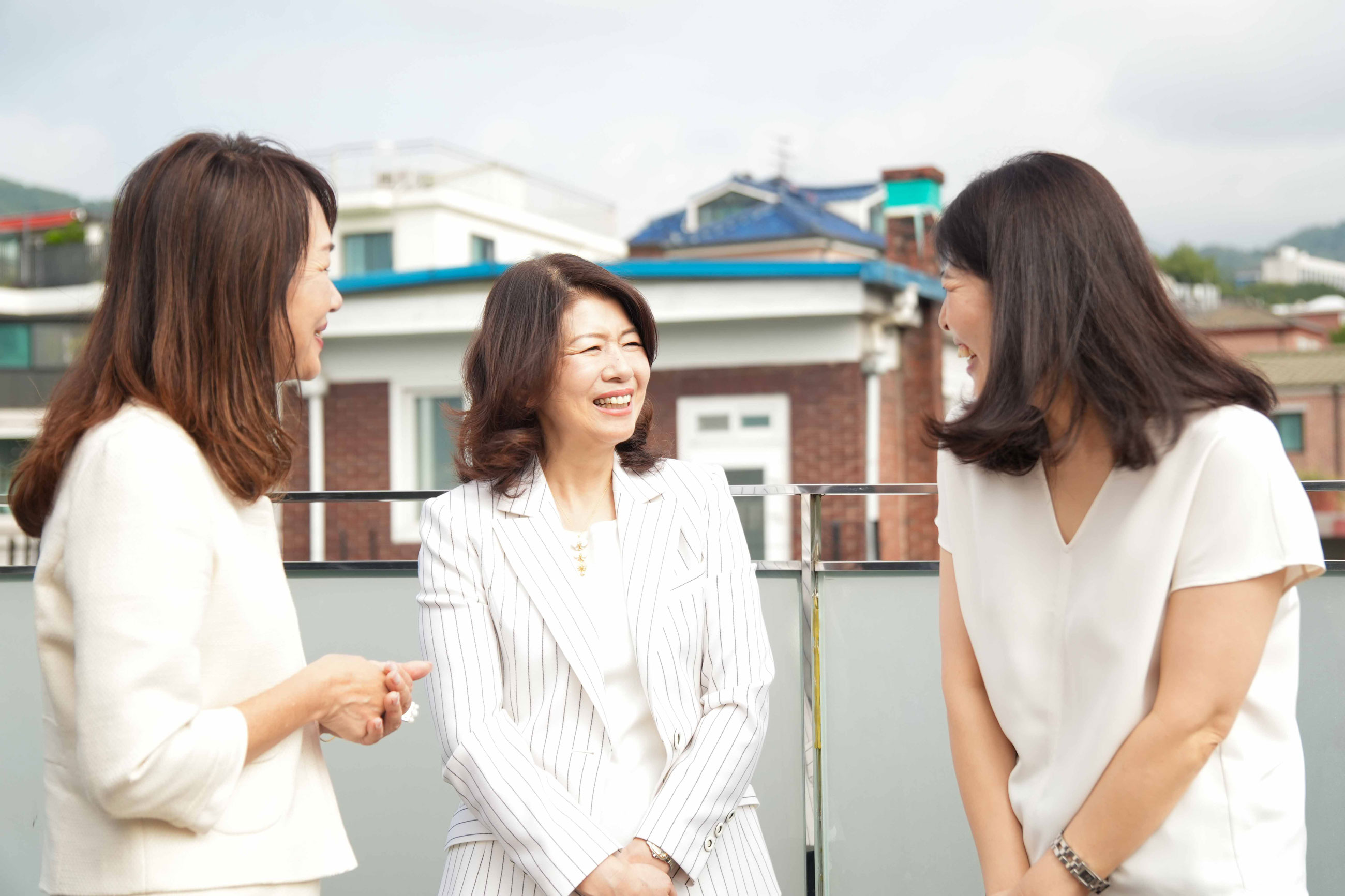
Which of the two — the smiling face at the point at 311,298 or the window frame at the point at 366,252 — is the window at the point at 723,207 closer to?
the window frame at the point at 366,252

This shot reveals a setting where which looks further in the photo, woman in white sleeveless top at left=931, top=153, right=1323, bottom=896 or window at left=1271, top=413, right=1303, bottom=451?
window at left=1271, top=413, right=1303, bottom=451

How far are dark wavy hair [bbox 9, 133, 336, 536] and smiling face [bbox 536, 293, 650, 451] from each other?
66 centimetres

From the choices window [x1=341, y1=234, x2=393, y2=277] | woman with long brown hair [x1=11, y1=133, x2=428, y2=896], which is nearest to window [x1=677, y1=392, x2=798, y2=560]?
woman with long brown hair [x1=11, y1=133, x2=428, y2=896]

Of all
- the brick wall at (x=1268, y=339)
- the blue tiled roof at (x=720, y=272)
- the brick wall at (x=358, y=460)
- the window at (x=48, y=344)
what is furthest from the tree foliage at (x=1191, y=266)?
the brick wall at (x=358, y=460)

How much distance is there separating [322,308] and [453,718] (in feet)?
2.28

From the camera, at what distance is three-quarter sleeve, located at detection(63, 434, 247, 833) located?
4.30ft

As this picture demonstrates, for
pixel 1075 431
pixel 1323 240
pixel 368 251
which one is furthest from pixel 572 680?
pixel 1323 240

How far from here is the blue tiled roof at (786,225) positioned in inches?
1318

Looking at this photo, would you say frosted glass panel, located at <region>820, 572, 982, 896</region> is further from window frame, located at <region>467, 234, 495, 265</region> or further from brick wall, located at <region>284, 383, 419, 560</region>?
window frame, located at <region>467, 234, 495, 265</region>

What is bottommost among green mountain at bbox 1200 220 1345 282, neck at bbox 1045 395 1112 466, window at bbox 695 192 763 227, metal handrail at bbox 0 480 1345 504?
metal handrail at bbox 0 480 1345 504

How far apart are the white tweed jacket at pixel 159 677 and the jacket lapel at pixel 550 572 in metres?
0.52

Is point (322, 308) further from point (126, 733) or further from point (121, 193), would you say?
point (126, 733)

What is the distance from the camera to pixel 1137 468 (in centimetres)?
144

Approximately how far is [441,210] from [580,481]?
31.7 metres
